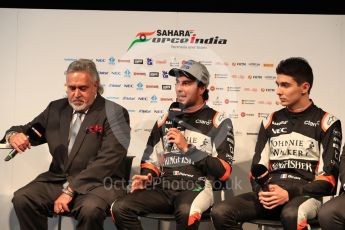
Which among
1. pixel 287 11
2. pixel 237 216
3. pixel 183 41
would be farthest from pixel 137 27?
pixel 237 216

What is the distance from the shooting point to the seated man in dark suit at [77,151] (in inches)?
135

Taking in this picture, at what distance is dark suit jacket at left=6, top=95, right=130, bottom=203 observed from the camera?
3.51 m

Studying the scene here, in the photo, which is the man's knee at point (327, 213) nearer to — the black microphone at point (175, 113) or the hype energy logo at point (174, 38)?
the black microphone at point (175, 113)

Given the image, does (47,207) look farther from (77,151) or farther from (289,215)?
(289,215)

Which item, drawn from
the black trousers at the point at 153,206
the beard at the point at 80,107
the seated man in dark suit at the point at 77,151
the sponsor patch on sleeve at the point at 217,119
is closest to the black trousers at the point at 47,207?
the seated man in dark suit at the point at 77,151

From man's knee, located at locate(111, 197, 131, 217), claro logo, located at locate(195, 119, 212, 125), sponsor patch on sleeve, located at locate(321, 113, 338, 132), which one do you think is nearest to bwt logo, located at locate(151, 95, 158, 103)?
claro logo, located at locate(195, 119, 212, 125)

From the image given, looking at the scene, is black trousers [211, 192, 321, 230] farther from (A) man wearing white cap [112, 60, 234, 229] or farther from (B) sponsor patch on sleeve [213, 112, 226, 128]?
(B) sponsor patch on sleeve [213, 112, 226, 128]

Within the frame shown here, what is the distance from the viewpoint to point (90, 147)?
12.0 feet

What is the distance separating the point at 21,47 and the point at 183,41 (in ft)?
4.98

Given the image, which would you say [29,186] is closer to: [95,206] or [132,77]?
[95,206]

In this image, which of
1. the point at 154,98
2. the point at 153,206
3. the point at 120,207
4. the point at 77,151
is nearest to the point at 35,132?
the point at 77,151

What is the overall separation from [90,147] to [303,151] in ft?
5.08

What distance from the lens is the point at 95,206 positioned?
329cm

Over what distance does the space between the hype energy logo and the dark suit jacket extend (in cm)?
94
